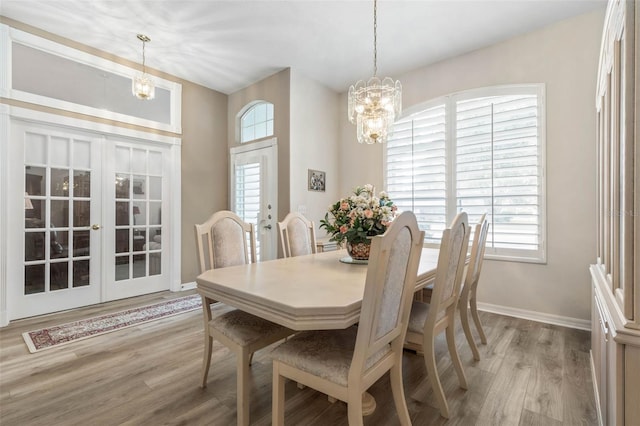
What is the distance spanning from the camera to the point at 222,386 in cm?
191

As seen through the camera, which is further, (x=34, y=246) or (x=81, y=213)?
(x=81, y=213)

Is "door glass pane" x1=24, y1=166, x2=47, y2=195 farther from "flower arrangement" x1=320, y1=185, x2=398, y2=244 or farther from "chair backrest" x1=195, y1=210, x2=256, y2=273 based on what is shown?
"flower arrangement" x1=320, y1=185, x2=398, y2=244

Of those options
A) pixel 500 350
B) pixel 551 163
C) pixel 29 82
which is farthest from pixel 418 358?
pixel 29 82

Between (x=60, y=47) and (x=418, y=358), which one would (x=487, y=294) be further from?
(x=60, y=47)

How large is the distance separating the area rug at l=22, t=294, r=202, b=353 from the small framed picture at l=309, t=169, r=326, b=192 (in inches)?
84.0

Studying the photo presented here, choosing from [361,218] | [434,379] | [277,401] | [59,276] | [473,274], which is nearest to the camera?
[277,401]

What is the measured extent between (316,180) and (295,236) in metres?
1.71

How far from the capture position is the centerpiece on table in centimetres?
202

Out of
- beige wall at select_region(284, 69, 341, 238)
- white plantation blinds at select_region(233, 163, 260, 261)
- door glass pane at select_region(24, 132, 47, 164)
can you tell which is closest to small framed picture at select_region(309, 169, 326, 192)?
beige wall at select_region(284, 69, 341, 238)

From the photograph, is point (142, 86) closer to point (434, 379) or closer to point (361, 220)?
point (361, 220)

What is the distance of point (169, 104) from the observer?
416 cm

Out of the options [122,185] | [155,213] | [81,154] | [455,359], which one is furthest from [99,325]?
[455,359]

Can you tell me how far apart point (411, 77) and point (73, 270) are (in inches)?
188

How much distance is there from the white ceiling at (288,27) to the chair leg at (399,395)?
2940 mm
